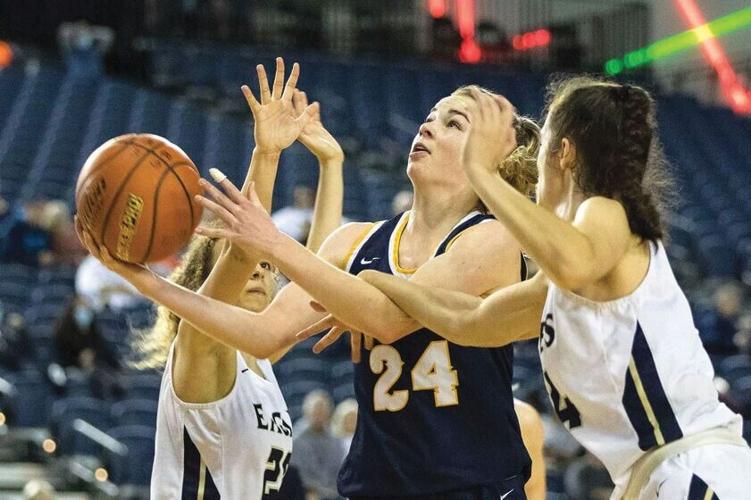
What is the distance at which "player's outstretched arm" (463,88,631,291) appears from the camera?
2.32 metres

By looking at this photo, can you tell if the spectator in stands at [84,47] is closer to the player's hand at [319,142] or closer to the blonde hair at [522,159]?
the player's hand at [319,142]

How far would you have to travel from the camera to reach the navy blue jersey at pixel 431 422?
2.90m

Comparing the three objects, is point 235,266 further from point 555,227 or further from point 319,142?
point 555,227

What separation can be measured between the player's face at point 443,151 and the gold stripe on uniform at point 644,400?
→ 0.87 meters

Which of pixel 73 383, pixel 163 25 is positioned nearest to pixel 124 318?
pixel 73 383

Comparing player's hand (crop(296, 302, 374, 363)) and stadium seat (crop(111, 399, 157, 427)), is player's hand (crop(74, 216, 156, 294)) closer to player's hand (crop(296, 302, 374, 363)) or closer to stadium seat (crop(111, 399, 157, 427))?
player's hand (crop(296, 302, 374, 363))

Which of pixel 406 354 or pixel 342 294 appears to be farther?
pixel 406 354

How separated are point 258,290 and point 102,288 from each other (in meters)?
5.62

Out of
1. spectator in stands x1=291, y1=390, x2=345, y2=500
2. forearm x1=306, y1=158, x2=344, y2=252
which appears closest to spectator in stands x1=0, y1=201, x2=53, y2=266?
spectator in stands x1=291, y1=390, x2=345, y2=500

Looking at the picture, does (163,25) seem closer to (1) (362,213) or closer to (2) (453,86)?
(2) (453,86)

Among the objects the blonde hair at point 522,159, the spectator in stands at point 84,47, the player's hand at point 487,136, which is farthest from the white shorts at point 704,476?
the spectator in stands at point 84,47

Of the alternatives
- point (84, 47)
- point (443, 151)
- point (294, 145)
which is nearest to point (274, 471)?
point (443, 151)

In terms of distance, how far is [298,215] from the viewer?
34.1ft

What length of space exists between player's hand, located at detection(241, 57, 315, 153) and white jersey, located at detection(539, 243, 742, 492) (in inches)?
35.9
